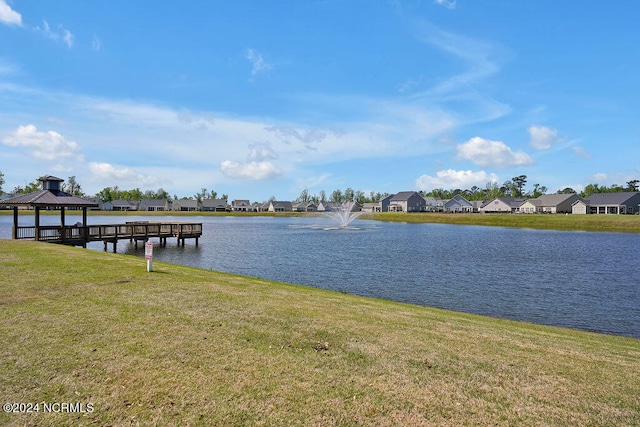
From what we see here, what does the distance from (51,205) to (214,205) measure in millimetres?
154817

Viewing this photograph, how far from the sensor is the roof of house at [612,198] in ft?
319

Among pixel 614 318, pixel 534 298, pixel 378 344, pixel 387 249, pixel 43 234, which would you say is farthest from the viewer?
pixel 387 249

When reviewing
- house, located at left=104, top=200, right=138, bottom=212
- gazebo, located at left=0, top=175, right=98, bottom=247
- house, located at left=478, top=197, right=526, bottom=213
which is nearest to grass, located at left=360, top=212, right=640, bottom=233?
house, located at left=478, top=197, right=526, bottom=213

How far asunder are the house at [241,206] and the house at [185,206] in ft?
67.5

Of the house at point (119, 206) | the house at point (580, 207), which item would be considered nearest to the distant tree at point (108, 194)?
the house at point (119, 206)

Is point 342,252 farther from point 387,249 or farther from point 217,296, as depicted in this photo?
point 217,296

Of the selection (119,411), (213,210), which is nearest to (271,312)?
(119,411)

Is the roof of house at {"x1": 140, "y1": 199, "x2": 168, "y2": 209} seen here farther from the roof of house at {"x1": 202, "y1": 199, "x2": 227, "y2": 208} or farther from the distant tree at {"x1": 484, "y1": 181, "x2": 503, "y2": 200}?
the distant tree at {"x1": 484, "y1": 181, "x2": 503, "y2": 200}

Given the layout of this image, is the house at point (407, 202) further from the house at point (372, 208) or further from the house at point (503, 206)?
the house at point (503, 206)

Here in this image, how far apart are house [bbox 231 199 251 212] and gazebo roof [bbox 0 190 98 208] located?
15772cm

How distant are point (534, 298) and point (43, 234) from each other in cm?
3487

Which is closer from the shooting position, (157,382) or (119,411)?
(119,411)

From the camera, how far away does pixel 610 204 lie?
9894 centimetres

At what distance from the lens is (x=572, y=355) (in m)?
8.27
